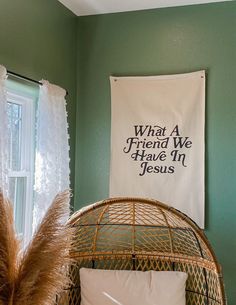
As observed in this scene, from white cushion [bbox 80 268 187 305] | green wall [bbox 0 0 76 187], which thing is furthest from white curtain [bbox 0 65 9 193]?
white cushion [bbox 80 268 187 305]

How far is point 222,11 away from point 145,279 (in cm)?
193

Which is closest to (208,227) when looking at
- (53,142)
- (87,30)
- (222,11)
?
(53,142)

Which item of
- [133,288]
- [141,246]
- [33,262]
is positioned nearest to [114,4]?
[141,246]

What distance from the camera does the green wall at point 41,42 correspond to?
7.74 ft

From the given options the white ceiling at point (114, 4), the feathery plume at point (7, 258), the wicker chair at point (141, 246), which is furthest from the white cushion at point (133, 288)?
the white ceiling at point (114, 4)

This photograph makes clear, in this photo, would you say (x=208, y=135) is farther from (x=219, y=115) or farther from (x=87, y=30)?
(x=87, y=30)

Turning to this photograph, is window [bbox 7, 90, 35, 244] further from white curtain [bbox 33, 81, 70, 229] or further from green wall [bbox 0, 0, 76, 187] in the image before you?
green wall [bbox 0, 0, 76, 187]

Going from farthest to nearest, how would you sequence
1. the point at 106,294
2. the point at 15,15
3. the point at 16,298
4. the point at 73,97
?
1. the point at 73,97
2. the point at 106,294
3. the point at 15,15
4. the point at 16,298

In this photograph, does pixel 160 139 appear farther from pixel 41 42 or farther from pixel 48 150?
pixel 41 42

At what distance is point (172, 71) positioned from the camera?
9.89 feet

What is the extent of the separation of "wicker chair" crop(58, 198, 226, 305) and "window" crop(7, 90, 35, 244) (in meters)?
0.35

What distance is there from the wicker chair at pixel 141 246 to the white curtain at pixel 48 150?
30 cm

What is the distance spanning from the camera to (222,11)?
292cm

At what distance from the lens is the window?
2.53 m
